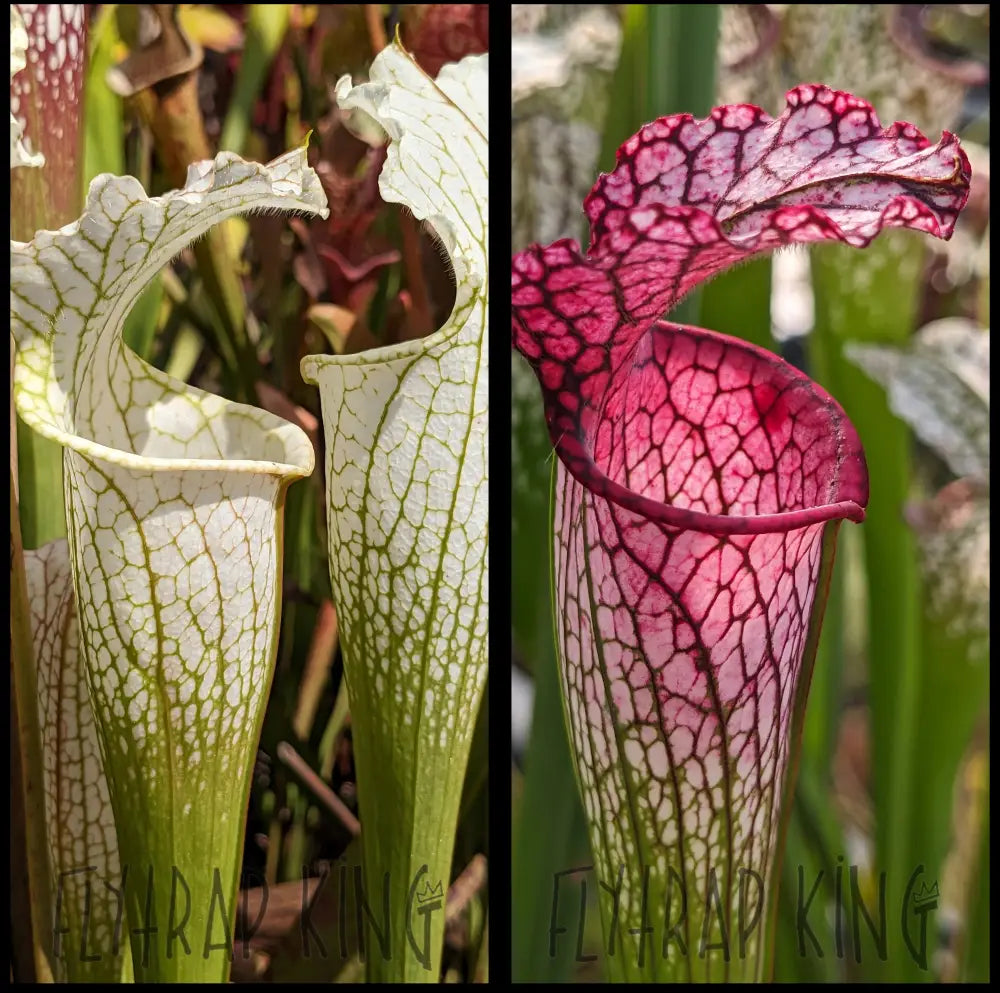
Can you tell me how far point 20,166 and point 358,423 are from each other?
1.28 feet

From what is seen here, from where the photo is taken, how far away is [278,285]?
2.71ft

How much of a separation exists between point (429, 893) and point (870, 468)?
21.2 inches

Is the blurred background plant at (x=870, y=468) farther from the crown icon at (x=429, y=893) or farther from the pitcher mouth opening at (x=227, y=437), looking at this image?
the pitcher mouth opening at (x=227, y=437)

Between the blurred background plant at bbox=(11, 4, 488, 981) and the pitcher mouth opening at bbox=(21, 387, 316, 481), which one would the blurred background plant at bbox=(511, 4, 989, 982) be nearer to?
the blurred background plant at bbox=(11, 4, 488, 981)

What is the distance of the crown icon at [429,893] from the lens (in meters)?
0.78

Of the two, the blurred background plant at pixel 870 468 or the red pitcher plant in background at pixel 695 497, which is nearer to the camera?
the red pitcher plant in background at pixel 695 497

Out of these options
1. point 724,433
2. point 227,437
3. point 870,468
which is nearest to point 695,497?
point 724,433

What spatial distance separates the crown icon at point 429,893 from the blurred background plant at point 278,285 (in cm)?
3

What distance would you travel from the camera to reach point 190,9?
815mm

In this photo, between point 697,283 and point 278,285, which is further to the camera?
point 278,285

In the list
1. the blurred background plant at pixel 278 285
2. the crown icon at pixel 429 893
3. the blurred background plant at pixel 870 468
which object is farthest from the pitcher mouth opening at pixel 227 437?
the crown icon at pixel 429 893

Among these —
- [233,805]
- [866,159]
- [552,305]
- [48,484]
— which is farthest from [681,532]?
[48,484]

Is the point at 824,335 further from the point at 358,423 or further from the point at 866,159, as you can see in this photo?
the point at 358,423

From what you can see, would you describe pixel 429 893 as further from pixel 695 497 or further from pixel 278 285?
pixel 278 285
